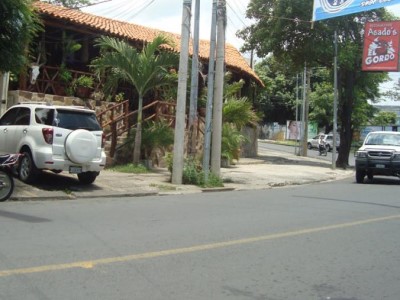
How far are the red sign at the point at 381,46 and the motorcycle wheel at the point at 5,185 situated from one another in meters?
16.4

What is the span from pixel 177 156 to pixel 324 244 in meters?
7.35

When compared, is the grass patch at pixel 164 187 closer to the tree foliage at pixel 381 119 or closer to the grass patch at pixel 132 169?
the grass patch at pixel 132 169

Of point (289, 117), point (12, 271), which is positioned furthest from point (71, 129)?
point (289, 117)

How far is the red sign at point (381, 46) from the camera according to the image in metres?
20.7

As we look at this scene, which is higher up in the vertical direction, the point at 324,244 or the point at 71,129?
the point at 71,129

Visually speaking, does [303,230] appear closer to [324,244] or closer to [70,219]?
[324,244]

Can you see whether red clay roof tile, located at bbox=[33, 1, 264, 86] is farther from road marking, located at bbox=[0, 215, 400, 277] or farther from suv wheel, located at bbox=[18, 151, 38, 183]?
road marking, located at bbox=[0, 215, 400, 277]

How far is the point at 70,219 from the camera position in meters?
8.14

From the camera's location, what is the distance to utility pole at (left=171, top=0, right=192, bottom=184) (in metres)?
13.8

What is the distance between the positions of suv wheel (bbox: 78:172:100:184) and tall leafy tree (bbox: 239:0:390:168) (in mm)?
16168

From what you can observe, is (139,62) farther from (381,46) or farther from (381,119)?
(381,119)

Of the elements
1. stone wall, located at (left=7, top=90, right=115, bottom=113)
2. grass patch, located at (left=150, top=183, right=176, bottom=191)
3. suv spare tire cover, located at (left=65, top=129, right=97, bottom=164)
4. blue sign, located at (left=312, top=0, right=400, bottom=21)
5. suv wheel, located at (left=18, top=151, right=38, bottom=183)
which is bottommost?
grass patch, located at (left=150, top=183, right=176, bottom=191)

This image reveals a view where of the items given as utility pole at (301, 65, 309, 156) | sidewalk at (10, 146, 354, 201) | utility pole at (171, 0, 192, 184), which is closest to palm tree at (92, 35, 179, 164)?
utility pole at (171, 0, 192, 184)

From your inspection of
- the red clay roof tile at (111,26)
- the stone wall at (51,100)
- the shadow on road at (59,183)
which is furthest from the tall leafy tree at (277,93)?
the shadow on road at (59,183)
